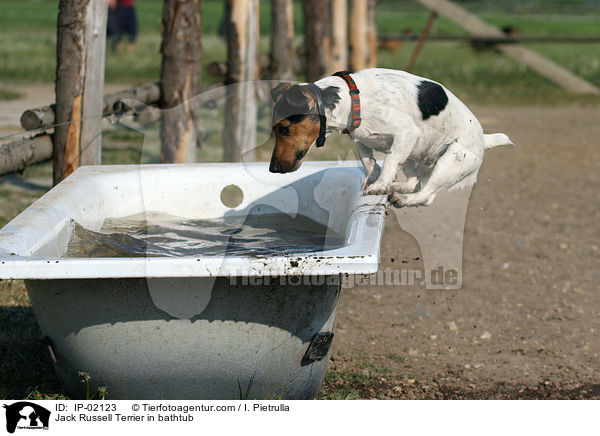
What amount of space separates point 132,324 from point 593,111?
40.8 feet

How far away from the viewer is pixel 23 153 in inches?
182

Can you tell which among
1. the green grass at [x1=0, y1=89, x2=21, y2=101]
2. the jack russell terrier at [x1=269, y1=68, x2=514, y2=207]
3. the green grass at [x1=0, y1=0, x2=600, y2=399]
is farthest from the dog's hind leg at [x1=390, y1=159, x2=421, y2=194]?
the green grass at [x1=0, y1=89, x2=21, y2=101]

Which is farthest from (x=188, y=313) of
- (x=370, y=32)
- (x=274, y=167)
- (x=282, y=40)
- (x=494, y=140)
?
(x=370, y=32)

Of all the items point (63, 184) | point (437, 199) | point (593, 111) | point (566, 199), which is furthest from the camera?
point (593, 111)

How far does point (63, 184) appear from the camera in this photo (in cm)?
394

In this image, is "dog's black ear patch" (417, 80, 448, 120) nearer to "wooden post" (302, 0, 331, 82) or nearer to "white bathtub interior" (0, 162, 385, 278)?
"white bathtub interior" (0, 162, 385, 278)

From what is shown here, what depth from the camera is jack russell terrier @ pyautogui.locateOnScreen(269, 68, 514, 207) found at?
2908mm

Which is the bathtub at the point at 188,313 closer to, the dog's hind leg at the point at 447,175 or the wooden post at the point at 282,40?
the dog's hind leg at the point at 447,175

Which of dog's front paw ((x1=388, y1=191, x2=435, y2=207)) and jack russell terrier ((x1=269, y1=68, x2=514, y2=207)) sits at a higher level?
jack russell terrier ((x1=269, y1=68, x2=514, y2=207))

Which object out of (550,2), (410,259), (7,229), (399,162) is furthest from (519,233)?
(550,2)

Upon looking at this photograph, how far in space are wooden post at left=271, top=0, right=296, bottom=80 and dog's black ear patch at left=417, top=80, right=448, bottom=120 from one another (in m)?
6.91

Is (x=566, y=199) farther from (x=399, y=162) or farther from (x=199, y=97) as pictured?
(x=399, y=162)
